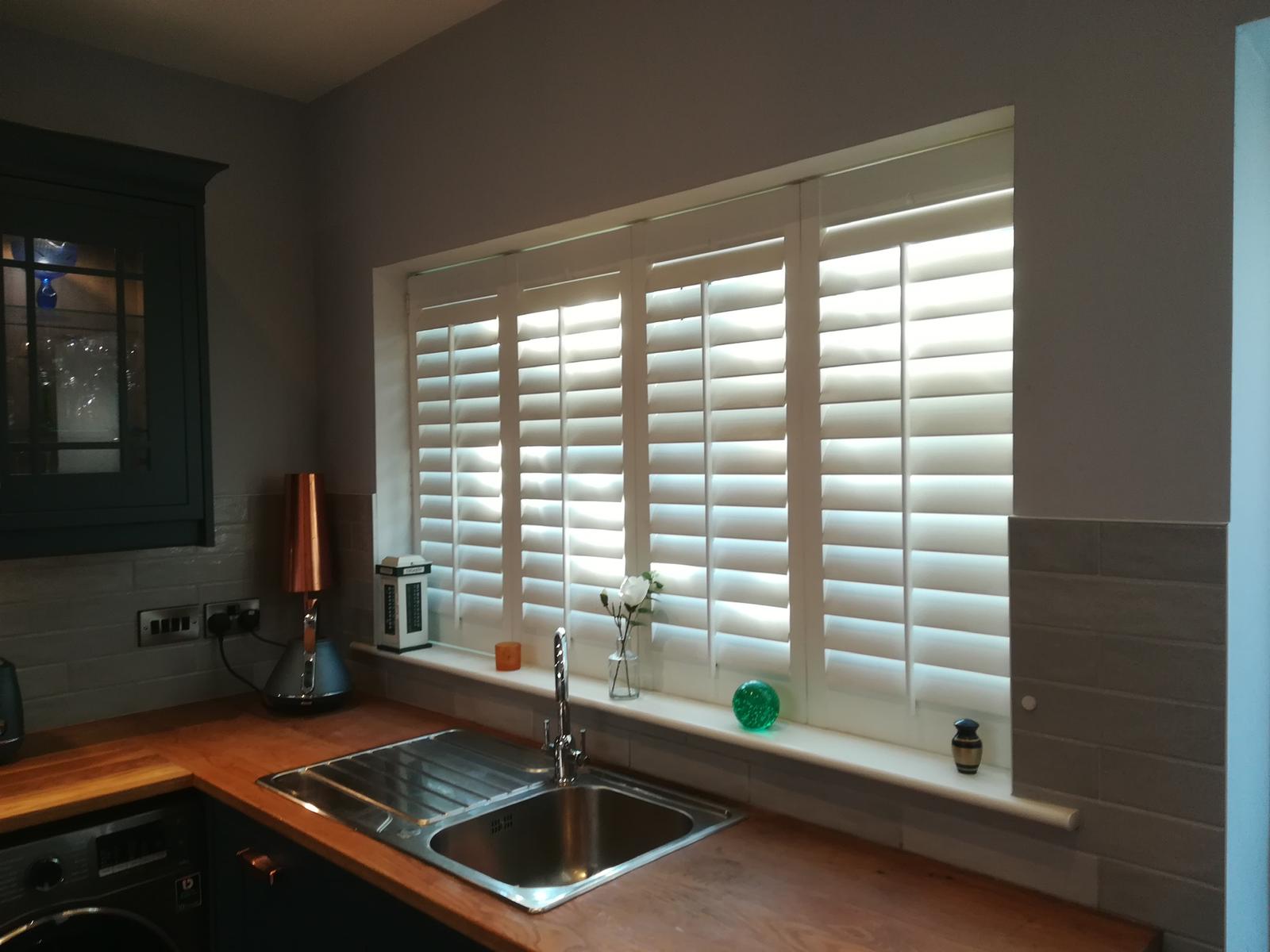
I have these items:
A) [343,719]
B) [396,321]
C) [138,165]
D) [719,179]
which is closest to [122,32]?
[138,165]

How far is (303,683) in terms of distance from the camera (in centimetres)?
252

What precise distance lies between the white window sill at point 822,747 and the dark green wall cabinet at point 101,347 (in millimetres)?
958

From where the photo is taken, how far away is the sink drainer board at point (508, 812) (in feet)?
5.89

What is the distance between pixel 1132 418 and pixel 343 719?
2.04m

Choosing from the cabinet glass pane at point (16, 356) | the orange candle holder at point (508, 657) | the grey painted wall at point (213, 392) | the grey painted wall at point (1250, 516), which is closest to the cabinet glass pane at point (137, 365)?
the cabinet glass pane at point (16, 356)

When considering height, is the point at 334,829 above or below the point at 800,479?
below

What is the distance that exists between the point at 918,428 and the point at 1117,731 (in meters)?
0.57

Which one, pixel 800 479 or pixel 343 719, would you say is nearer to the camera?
pixel 800 479

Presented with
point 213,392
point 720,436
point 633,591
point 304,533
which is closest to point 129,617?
point 304,533

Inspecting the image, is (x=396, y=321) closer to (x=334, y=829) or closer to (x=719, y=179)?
(x=719, y=179)

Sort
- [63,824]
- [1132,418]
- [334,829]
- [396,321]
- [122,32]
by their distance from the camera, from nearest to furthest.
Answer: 1. [1132,418]
2. [334,829]
3. [63,824]
4. [122,32]
5. [396,321]

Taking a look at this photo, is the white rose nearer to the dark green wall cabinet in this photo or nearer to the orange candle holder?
the orange candle holder

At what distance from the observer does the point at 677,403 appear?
2.04m

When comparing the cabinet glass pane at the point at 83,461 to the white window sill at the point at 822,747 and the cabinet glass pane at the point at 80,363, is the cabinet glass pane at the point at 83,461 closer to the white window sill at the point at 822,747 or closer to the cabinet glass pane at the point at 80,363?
the cabinet glass pane at the point at 80,363
